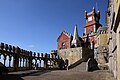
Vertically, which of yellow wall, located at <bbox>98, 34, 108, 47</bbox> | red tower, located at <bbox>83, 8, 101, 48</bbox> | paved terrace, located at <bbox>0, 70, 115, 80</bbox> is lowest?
paved terrace, located at <bbox>0, 70, 115, 80</bbox>

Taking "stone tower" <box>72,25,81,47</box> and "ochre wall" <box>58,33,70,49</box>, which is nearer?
"stone tower" <box>72,25,81,47</box>

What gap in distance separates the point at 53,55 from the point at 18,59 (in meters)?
Answer: 18.8

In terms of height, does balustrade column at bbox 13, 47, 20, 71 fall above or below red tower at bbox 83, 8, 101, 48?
below

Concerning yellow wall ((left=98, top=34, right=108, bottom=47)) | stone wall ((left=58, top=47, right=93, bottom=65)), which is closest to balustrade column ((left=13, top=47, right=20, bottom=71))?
stone wall ((left=58, top=47, right=93, bottom=65))

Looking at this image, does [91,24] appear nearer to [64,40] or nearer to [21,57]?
[64,40]

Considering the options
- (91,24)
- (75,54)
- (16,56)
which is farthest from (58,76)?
(91,24)

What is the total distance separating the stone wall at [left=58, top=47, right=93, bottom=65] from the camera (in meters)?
46.5

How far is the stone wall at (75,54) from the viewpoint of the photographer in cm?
4651

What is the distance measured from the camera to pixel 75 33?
60.5 metres

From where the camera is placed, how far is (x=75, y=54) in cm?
4759

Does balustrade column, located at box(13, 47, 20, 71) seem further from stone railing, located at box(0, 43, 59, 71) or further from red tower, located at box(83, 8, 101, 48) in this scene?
red tower, located at box(83, 8, 101, 48)

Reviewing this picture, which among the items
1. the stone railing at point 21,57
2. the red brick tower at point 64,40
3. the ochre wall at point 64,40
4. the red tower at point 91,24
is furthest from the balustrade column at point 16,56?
the red tower at point 91,24

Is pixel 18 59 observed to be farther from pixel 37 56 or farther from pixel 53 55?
pixel 53 55

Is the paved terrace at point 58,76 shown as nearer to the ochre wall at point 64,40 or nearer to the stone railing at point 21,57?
the stone railing at point 21,57
